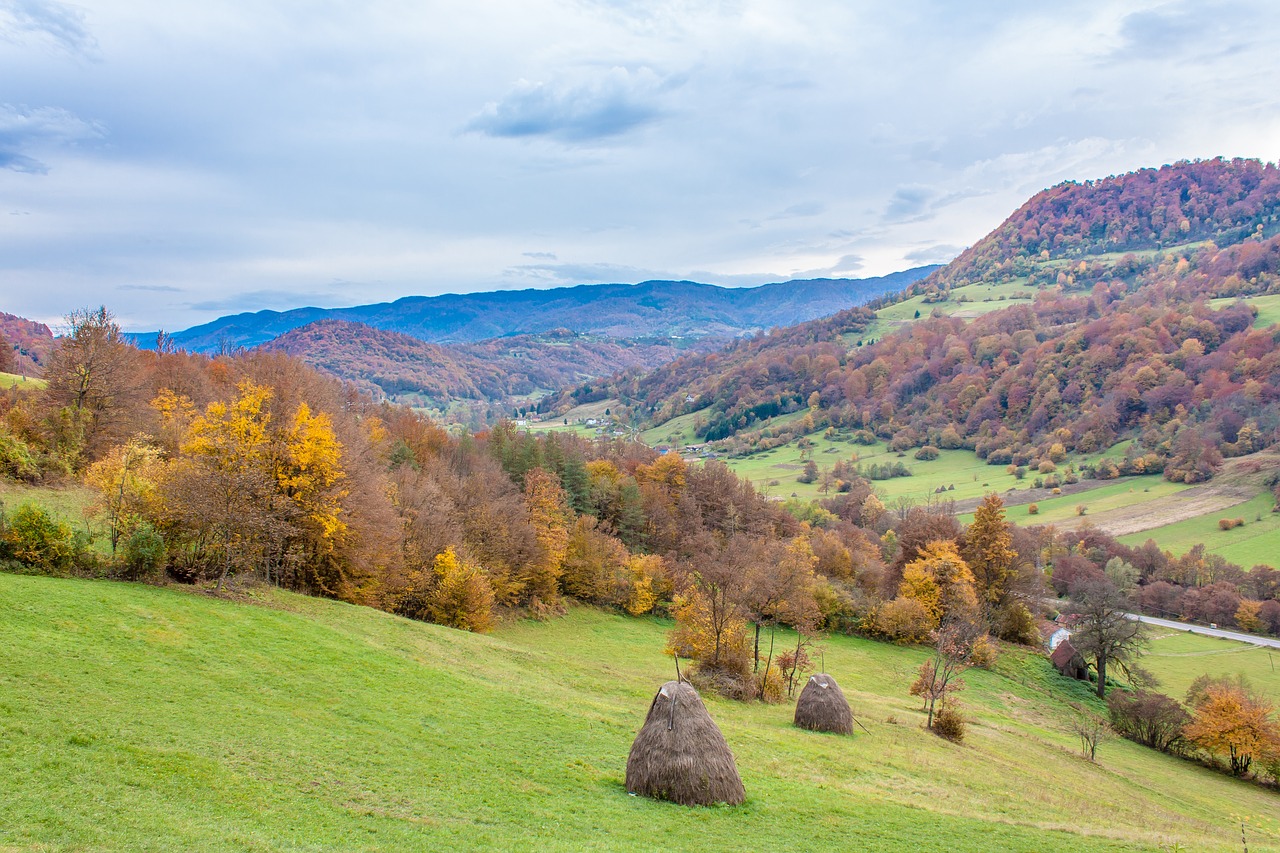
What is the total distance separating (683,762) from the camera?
16359 millimetres

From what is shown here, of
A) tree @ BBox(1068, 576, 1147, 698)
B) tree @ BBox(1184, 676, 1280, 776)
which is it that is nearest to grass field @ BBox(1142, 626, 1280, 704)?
tree @ BBox(1068, 576, 1147, 698)

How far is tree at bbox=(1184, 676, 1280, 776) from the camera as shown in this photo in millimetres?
35719

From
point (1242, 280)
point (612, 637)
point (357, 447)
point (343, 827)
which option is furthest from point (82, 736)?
point (1242, 280)

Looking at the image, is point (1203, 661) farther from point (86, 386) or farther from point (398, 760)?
point (86, 386)

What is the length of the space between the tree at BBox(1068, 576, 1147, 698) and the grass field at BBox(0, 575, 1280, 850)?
17.8 metres

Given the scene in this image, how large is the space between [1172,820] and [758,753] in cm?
1503

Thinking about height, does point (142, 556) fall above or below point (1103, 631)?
above

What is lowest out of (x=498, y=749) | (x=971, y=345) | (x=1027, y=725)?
(x=1027, y=725)

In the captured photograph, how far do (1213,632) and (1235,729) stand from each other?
46938 mm

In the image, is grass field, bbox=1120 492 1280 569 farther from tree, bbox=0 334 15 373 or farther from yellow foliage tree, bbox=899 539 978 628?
tree, bbox=0 334 15 373

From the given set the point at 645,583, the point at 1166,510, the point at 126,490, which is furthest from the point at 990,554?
the point at 1166,510

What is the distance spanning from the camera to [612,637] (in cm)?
4722

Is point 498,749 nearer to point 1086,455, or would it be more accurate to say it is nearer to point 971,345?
point 1086,455

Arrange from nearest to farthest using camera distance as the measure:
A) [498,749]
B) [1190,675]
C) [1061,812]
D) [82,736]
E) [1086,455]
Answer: [82,736] → [498,749] → [1061,812] → [1190,675] → [1086,455]
